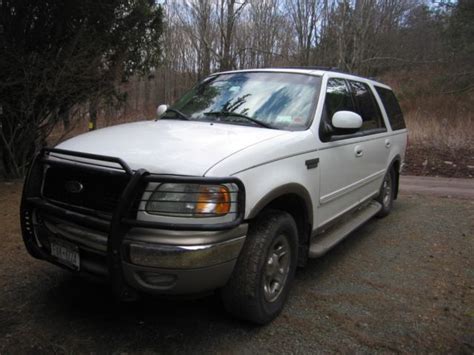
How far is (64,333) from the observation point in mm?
2920

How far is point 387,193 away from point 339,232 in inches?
91.8

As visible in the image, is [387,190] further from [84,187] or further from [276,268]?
[84,187]

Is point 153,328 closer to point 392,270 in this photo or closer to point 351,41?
point 392,270

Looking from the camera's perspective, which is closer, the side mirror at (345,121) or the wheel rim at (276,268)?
the wheel rim at (276,268)

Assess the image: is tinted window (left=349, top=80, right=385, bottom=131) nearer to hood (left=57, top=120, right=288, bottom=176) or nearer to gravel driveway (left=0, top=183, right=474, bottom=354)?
gravel driveway (left=0, top=183, right=474, bottom=354)

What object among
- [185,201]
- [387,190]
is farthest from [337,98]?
[387,190]

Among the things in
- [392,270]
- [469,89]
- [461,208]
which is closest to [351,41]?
[469,89]

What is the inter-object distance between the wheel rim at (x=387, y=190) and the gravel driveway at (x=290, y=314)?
155 cm

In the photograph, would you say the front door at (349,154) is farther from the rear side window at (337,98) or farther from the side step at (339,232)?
the side step at (339,232)

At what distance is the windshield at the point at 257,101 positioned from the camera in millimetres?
3682

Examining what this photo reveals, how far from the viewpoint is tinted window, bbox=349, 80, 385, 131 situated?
4.89 meters

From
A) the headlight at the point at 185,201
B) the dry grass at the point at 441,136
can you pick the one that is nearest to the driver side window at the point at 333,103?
the headlight at the point at 185,201

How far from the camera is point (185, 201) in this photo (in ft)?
8.26

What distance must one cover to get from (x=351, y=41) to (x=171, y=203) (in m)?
16.8
